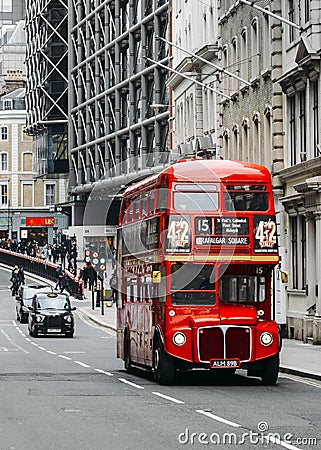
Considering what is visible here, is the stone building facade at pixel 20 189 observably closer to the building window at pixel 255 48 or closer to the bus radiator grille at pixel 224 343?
the building window at pixel 255 48

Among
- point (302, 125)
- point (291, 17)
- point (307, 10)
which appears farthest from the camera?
point (291, 17)

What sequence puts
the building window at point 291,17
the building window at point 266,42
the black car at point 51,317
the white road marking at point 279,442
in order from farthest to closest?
1. the black car at point 51,317
2. the building window at point 266,42
3. the building window at point 291,17
4. the white road marking at point 279,442

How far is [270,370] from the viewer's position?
982 inches

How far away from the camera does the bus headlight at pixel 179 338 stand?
2445 centimetres

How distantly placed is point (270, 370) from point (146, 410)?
20.2 ft

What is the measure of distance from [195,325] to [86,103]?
81957 mm

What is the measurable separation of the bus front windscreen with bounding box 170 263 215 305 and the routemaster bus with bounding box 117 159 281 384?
A: 0.02 m

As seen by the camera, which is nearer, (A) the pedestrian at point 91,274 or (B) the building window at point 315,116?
(B) the building window at point 315,116

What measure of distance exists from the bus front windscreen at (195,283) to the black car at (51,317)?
2678 centimetres

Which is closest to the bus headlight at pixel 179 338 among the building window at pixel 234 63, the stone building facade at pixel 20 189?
the building window at pixel 234 63

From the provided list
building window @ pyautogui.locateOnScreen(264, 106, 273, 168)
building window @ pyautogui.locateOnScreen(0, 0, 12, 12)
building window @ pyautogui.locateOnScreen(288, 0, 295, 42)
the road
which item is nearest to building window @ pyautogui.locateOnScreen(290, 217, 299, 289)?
building window @ pyautogui.locateOnScreen(264, 106, 273, 168)

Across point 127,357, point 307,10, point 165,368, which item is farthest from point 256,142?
point 165,368

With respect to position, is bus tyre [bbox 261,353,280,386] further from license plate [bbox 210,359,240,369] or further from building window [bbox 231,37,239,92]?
building window [bbox 231,37,239,92]

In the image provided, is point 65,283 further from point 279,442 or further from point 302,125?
point 279,442
